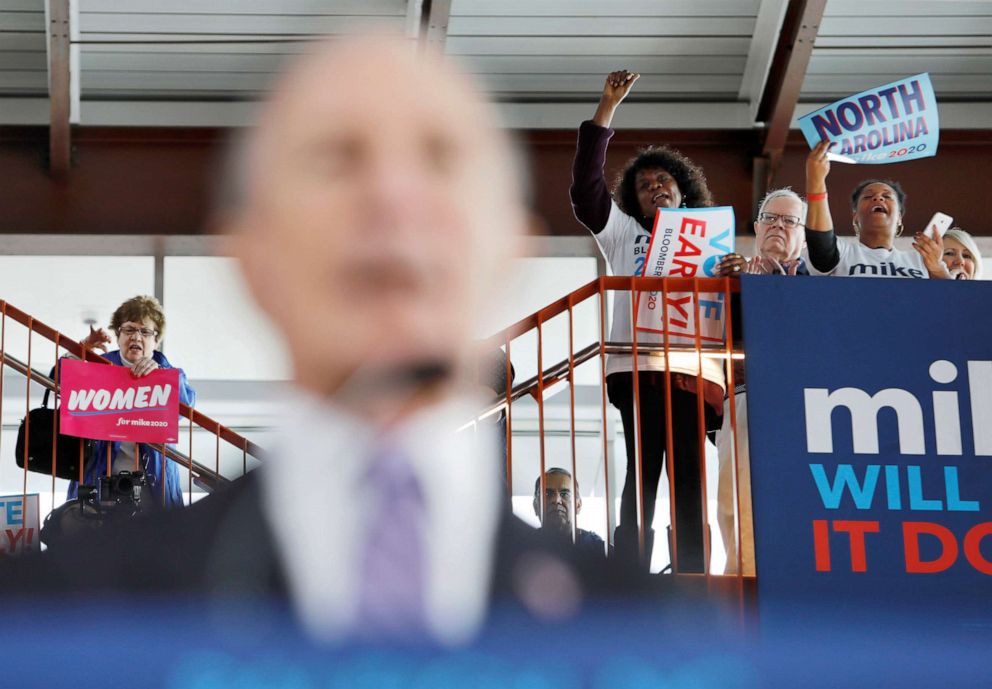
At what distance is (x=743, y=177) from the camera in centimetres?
762

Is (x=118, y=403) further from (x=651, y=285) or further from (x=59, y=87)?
(x=59, y=87)

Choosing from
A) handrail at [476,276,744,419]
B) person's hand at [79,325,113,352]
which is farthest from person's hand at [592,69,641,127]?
Answer: person's hand at [79,325,113,352]

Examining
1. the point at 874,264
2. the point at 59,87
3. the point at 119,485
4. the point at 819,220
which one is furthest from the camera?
the point at 59,87

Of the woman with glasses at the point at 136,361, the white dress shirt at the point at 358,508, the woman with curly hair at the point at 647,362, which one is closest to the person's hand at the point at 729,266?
the woman with curly hair at the point at 647,362

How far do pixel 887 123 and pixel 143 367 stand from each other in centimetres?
240

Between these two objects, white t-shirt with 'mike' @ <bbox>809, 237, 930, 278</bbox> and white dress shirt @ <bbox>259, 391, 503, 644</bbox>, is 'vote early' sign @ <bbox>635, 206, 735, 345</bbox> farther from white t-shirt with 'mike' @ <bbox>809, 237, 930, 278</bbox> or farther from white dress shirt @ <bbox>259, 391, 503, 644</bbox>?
white dress shirt @ <bbox>259, 391, 503, 644</bbox>

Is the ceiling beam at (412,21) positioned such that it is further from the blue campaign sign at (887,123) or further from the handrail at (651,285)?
the blue campaign sign at (887,123)

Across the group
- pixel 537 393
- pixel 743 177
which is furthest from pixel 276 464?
pixel 743 177

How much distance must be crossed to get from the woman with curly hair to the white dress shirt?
2658mm

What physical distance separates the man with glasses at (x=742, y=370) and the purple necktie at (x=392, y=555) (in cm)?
289

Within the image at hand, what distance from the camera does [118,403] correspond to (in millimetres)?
4188

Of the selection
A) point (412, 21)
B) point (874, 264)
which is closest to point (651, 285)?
point (874, 264)

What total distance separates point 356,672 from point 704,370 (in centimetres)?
303

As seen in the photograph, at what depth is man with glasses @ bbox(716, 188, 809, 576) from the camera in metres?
3.45
